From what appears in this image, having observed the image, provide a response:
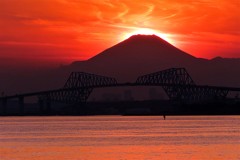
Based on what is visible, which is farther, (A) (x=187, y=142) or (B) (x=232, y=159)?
→ (A) (x=187, y=142)

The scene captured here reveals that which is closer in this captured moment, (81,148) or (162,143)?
(81,148)

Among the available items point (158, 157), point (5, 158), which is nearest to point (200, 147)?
point (158, 157)

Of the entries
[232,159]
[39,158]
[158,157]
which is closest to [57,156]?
[39,158]

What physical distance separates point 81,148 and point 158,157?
12982 millimetres

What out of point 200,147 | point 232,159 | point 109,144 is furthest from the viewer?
point 109,144

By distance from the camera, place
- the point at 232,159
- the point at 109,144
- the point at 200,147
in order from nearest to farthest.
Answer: the point at 232,159
the point at 200,147
the point at 109,144

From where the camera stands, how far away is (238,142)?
269ft

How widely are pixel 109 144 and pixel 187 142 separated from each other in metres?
7.26

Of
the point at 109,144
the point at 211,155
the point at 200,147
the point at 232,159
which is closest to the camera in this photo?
the point at 232,159

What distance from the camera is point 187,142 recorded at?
271ft

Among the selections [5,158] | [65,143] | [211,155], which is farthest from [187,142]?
[5,158]

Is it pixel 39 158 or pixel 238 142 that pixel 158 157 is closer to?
pixel 39 158

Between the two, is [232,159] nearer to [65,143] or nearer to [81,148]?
[81,148]

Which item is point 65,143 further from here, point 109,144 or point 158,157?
point 158,157
